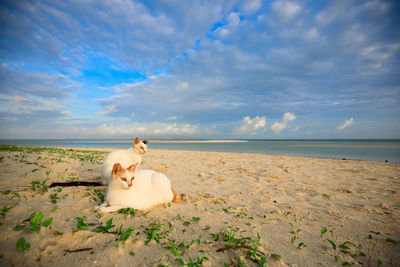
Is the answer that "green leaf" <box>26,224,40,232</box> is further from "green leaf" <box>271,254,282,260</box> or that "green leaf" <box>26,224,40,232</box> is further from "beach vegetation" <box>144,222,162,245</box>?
"green leaf" <box>271,254,282,260</box>

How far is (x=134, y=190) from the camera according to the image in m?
3.01

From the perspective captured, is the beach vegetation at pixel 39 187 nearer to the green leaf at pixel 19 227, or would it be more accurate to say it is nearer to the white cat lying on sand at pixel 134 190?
the green leaf at pixel 19 227

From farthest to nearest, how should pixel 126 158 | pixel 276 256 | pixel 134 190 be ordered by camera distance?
pixel 126 158 → pixel 134 190 → pixel 276 256

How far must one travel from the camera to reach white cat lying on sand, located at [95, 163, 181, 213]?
2779mm

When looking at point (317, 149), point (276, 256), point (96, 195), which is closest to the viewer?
point (276, 256)

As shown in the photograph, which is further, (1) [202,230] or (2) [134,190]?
(2) [134,190]

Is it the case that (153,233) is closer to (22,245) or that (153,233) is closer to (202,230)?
(202,230)

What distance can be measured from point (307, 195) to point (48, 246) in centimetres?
530

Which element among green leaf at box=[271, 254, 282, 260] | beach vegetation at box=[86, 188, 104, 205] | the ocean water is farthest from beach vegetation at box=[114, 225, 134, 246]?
the ocean water

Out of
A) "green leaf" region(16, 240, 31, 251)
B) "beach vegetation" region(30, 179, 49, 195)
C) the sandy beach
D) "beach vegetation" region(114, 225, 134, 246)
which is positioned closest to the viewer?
"green leaf" region(16, 240, 31, 251)

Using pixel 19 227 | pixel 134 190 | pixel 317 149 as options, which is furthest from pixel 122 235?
pixel 317 149

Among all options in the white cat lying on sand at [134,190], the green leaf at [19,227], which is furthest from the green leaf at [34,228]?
the white cat lying on sand at [134,190]

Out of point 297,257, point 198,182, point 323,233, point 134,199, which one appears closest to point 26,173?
point 134,199

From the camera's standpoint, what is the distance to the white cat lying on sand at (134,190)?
2.78m
